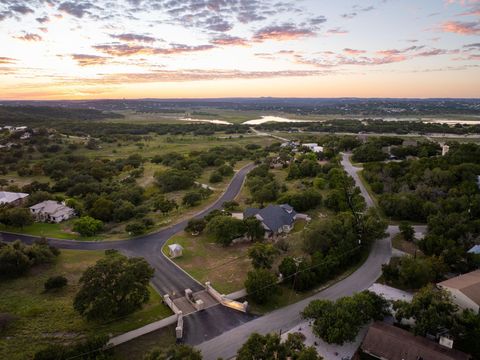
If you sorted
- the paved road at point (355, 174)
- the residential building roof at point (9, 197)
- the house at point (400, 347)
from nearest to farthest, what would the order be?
the house at point (400, 347)
the residential building roof at point (9, 197)
the paved road at point (355, 174)

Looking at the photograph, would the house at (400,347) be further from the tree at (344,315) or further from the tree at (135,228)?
the tree at (135,228)

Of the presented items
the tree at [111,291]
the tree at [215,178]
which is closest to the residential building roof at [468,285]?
the tree at [111,291]

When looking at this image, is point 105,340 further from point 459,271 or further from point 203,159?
point 203,159

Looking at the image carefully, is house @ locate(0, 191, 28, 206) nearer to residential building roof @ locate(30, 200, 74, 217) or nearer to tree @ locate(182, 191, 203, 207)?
residential building roof @ locate(30, 200, 74, 217)

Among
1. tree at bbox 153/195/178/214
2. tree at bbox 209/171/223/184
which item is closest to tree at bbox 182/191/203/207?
tree at bbox 153/195/178/214

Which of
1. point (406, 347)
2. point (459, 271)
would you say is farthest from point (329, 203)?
point (406, 347)
